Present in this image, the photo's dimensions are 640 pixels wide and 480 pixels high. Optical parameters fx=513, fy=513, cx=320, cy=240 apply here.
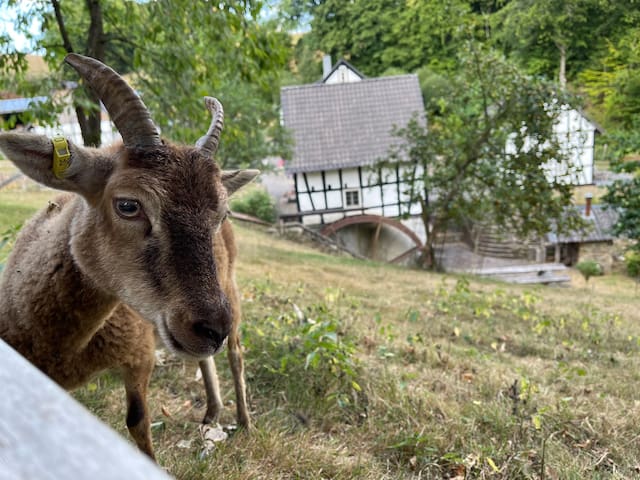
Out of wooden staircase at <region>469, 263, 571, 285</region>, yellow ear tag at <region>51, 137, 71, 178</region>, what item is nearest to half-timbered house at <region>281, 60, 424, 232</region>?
wooden staircase at <region>469, 263, 571, 285</region>

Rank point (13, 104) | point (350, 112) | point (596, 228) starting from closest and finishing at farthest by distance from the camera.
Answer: point (13, 104) → point (596, 228) → point (350, 112)

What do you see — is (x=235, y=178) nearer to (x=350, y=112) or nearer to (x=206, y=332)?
(x=206, y=332)

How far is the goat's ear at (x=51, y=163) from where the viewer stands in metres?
2.26

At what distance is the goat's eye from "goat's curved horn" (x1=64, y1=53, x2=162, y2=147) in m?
0.30

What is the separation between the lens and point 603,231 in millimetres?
26328

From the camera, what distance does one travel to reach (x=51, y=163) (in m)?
2.35

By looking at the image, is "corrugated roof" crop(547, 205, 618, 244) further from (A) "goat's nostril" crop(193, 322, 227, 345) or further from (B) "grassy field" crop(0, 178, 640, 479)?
(A) "goat's nostril" crop(193, 322, 227, 345)

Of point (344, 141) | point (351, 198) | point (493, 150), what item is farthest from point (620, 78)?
point (351, 198)

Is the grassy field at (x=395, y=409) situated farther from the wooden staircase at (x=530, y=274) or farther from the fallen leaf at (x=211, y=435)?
the wooden staircase at (x=530, y=274)

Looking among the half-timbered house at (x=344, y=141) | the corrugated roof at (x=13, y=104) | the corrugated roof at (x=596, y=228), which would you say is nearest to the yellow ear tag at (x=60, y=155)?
the corrugated roof at (x=13, y=104)

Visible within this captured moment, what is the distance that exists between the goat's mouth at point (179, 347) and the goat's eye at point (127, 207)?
0.49 m

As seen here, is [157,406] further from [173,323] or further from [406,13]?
[406,13]

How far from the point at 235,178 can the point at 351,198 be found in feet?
85.1

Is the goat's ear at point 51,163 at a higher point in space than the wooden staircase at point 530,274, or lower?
higher
